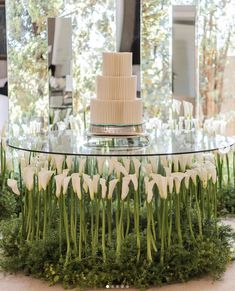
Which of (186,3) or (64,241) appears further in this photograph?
(186,3)

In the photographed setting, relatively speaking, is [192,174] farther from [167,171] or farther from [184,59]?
[184,59]

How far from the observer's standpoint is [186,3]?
4.94m

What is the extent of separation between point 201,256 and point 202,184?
38 cm

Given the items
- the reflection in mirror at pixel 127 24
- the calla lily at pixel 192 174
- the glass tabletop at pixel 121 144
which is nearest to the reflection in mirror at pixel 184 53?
the reflection in mirror at pixel 127 24

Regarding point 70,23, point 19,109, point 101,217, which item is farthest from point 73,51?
point 101,217

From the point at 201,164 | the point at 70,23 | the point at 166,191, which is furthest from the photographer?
the point at 70,23

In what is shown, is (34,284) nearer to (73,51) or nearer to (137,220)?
(137,220)

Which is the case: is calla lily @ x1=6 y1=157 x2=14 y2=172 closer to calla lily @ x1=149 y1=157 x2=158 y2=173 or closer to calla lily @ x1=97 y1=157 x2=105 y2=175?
→ calla lily @ x1=97 y1=157 x2=105 y2=175

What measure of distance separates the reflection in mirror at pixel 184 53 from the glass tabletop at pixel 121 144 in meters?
0.98

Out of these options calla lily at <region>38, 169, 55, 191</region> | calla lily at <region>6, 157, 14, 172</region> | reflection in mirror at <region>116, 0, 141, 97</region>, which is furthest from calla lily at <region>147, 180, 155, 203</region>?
reflection in mirror at <region>116, 0, 141, 97</region>

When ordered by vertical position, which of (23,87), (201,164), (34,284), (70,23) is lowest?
(34,284)

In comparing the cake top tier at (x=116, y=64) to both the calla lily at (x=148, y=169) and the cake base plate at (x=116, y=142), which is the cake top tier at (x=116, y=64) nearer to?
the cake base plate at (x=116, y=142)

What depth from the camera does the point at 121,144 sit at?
11.7ft

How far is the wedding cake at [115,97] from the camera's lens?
3.58 meters
